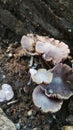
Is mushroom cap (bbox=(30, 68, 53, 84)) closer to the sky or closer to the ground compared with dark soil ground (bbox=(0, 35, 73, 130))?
closer to the sky

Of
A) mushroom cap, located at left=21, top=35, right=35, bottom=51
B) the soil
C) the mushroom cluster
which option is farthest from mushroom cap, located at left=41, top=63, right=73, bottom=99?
mushroom cap, located at left=21, top=35, right=35, bottom=51

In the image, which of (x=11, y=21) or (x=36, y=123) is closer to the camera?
(x=36, y=123)

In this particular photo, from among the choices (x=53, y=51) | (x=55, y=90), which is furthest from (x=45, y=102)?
(x=53, y=51)

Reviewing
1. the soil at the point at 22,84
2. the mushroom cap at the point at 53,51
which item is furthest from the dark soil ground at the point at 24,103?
the mushroom cap at the point at 53,51

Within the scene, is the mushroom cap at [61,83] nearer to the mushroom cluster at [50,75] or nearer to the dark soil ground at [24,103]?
the mushroom cluster at [50,75]

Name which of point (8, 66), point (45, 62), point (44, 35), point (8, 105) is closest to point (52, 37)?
point (44, 35)

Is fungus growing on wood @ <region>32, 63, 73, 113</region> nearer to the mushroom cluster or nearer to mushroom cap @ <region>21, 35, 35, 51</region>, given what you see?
the mushroom cluster

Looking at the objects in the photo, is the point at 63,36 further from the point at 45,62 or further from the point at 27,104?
the point at 27,104

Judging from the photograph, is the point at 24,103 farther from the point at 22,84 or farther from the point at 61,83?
the point at 61,83
